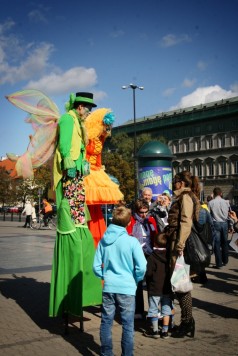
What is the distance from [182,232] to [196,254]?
0.32 m

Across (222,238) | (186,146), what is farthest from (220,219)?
(186,146)

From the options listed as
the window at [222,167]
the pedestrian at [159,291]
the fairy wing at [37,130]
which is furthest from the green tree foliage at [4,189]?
the pedestrian at [159,291]

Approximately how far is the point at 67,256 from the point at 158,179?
1372cm

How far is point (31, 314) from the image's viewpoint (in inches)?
237

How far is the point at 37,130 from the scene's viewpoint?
591 centimetres

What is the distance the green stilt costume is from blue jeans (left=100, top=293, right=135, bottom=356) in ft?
3.84

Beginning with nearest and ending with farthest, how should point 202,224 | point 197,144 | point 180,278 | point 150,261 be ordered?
1. point 180,278
2. point 150,261
3. point 202,224
4. point 197,144

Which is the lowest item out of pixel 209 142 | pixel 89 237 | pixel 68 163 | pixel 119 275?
pixel 119 275

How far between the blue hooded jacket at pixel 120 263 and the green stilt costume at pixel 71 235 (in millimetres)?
1186

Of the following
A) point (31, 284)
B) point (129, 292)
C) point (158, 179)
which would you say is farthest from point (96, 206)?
point (158, 179)

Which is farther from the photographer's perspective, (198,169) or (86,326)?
(198,169)

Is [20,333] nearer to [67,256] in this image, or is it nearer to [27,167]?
[67,256]

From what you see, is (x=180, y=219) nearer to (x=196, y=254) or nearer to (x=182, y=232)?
(x=182, y=232)

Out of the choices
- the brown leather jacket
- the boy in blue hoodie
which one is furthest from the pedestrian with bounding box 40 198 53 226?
the boy in blue hoodie
